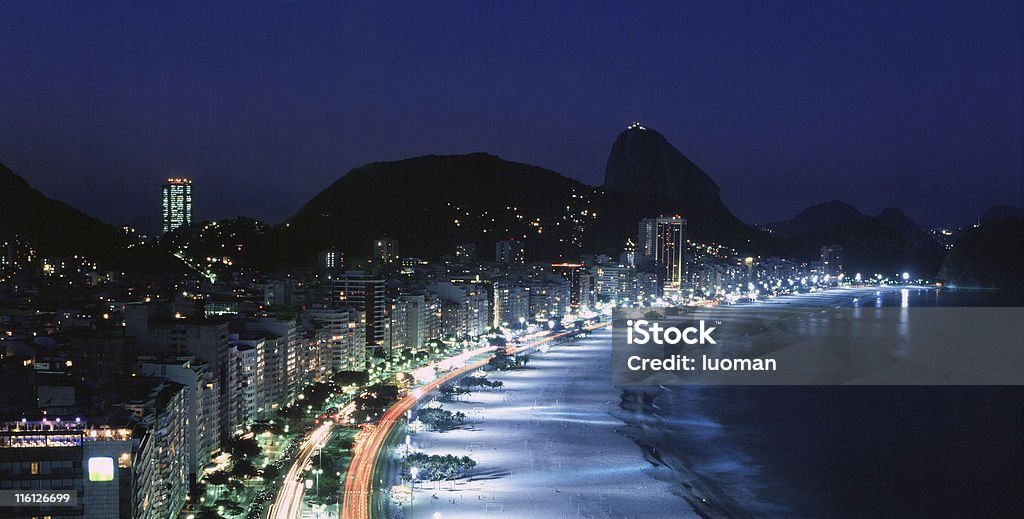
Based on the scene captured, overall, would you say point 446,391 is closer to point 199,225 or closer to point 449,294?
point 449,294

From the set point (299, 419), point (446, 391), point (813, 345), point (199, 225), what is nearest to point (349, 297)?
point (446, 391)

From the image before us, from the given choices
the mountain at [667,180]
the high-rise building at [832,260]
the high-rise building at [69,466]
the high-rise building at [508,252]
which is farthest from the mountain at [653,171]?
the high-rise building at [69,466]

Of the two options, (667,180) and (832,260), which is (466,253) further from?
(667,180)

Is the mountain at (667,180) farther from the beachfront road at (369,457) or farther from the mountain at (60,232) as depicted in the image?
the beachfront road at (369,457)

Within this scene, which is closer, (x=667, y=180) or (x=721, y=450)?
(x=721, y=450)

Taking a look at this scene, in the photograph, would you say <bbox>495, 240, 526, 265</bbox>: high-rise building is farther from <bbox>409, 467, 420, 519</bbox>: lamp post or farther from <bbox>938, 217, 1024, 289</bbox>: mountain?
<bbox>409, 467, 420, 519</bbox>: lamp post
